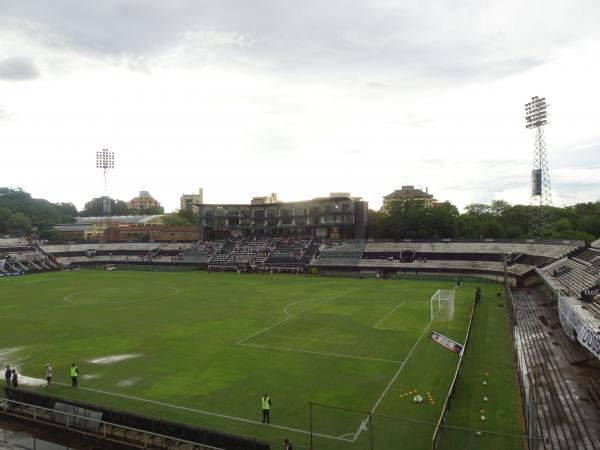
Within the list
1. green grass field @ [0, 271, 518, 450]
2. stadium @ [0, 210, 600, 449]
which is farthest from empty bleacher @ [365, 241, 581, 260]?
green grass field @ [0, 271, 518, 450]

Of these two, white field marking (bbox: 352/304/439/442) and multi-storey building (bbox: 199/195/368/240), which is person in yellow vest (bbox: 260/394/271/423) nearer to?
white field marking (bbox: 352/304/439/442)

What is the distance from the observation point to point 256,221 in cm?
10456

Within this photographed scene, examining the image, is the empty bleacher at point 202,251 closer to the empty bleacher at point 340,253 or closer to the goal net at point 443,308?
the empty bleacher at point 340,253

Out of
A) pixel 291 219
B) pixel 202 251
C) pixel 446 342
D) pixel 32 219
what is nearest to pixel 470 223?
pixel 291 219

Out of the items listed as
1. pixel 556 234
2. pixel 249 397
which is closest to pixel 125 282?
pixel 249 397

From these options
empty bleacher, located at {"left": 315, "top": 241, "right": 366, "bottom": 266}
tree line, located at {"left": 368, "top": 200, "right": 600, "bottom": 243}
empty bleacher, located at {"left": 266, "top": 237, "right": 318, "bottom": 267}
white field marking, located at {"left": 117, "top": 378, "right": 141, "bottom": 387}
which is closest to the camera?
white field marking, located at {"left": 117, "top": 378, "right": 141, "bottom": 387}

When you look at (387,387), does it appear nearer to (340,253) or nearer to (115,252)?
(340,253)

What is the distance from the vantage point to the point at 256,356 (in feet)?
92.6

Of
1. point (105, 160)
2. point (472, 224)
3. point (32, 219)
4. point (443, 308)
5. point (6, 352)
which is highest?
point (105, 160)

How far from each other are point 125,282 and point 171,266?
24.6 m

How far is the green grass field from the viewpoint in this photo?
19453 millimetres

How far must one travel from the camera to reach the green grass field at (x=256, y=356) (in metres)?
19.5

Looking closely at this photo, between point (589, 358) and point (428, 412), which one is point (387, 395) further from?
point (589, 358)

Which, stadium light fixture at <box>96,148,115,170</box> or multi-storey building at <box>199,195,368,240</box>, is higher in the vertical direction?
stadium light fixture at <box>96,148,115,170</box>
